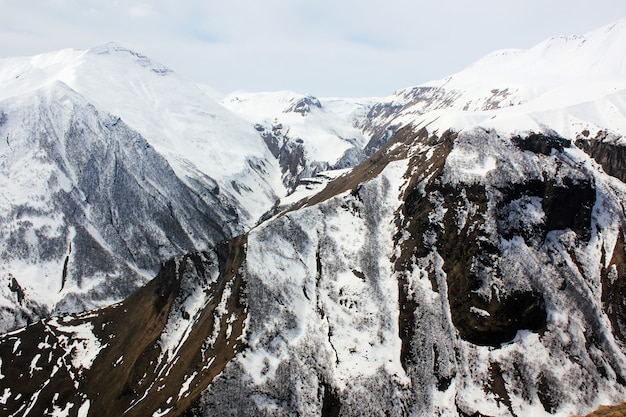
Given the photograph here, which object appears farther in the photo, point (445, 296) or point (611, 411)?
point (445, 296)

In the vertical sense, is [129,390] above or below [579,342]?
below

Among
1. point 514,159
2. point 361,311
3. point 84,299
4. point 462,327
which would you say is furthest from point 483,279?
point 84,299

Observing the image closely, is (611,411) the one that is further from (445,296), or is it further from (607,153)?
(607,153)

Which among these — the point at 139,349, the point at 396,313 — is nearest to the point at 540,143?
the point at 396,313

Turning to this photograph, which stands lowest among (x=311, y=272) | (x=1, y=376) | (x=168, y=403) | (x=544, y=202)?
(x=1, y=376)

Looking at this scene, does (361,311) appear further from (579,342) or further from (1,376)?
(1,376)

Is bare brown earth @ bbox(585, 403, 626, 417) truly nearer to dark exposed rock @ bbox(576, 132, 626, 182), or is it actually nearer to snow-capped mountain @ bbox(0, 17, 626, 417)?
snow-capped mountain @ bbox(0, 17, 626, 417)

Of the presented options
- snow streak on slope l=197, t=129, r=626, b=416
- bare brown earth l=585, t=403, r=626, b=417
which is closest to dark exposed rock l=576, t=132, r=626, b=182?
snow streak on slope l=197, t=129, r=626, b=416
